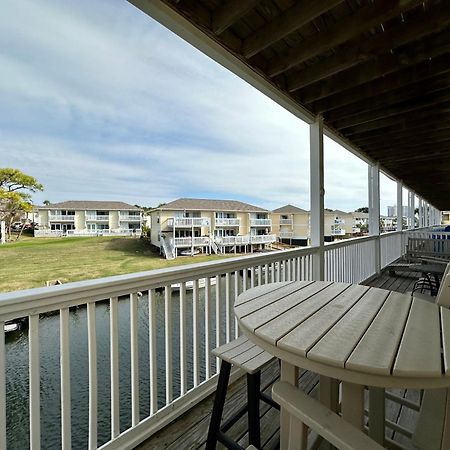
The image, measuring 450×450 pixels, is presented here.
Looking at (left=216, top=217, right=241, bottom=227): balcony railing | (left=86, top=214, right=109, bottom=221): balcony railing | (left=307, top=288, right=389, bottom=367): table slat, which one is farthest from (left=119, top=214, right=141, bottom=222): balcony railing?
(left=307, top=288, right=389, bottom=367): table slat

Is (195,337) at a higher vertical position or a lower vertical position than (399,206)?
lower

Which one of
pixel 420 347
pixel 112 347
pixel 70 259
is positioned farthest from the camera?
pixel 70 259

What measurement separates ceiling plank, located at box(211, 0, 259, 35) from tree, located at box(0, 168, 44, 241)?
1633 mm

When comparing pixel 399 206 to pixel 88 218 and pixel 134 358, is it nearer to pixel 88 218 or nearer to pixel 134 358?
pixel 88 218

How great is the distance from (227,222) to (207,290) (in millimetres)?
1405

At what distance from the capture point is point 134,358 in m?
1.51

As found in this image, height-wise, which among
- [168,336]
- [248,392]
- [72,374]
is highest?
[168,336]

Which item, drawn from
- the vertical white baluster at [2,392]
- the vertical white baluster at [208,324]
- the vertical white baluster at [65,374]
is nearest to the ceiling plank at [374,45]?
the vertical white baluster at [208,324]

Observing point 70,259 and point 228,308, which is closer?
point 70,259

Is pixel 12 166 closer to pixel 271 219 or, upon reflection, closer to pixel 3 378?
pixel 3 378

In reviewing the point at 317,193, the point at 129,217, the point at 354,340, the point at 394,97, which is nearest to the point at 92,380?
the point at 354,340

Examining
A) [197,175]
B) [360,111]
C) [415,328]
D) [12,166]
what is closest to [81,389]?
[12,166]

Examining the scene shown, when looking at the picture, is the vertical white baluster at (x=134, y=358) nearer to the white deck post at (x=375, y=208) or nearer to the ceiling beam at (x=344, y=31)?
the ceiling beam at (x=344, y=31)

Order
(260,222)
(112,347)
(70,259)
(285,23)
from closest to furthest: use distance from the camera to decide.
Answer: (112,347) → (70,259) → (285,23) → (260,222)
